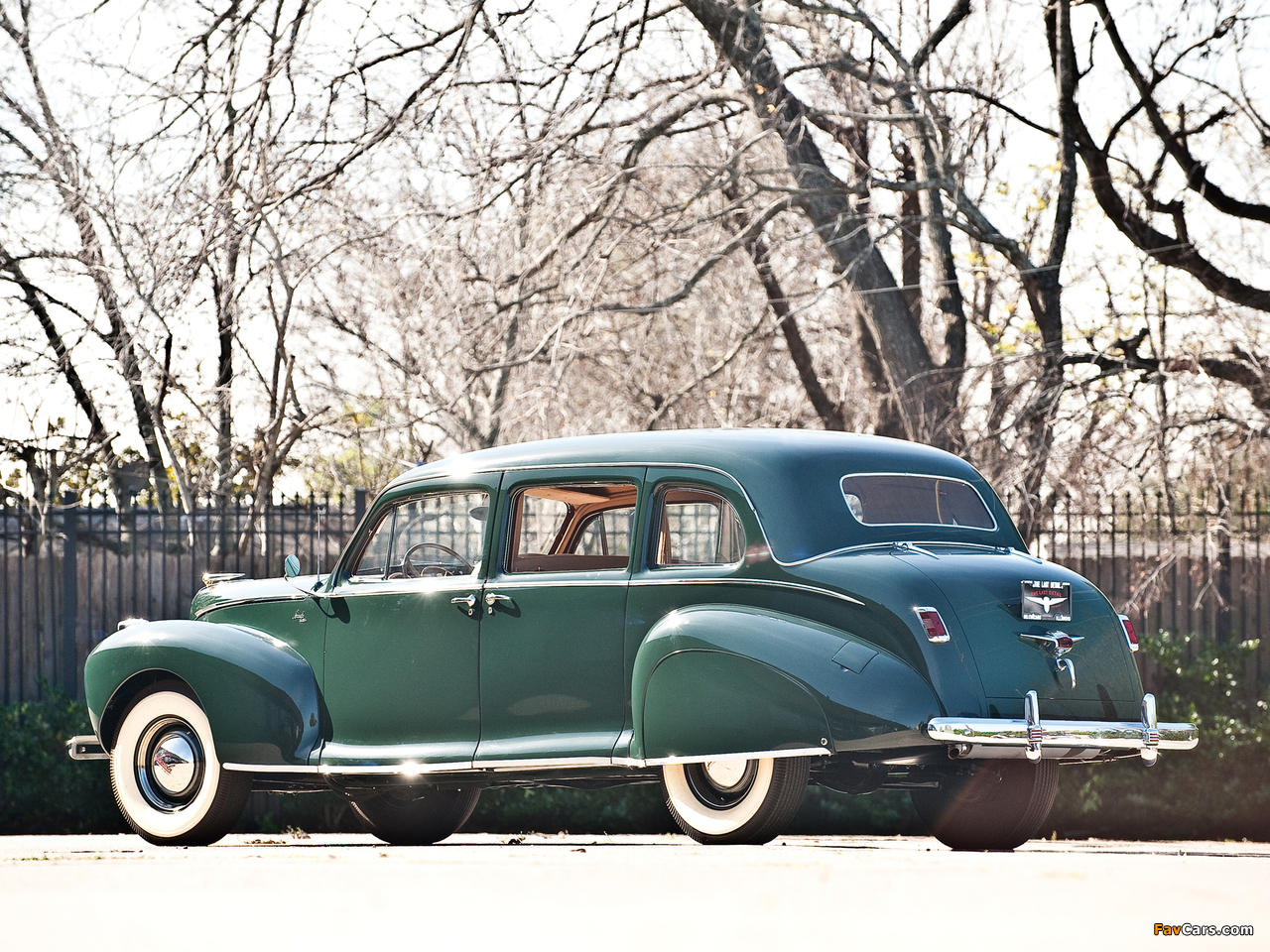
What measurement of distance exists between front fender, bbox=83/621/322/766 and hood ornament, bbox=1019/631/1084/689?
3.05 meters

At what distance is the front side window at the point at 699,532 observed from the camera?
5.64m

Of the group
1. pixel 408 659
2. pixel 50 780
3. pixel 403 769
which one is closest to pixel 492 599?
pixel 408 659

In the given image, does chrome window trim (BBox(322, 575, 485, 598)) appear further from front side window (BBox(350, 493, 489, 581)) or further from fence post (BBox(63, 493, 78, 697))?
fence post (BBox(63, 493, 78, 697))

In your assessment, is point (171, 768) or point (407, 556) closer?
point (171, 768)

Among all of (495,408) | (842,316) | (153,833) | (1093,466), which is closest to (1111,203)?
(1093,466)

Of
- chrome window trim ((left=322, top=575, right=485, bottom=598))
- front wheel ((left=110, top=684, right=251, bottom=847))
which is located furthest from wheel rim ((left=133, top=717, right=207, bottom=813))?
chrome window trim ((left=322, top=575, right=485, bottom=598))

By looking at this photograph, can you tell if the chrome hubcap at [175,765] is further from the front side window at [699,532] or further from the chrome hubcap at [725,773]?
the chrome hubcap at [725,773]

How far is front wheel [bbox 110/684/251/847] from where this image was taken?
6.45m

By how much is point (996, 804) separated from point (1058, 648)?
104cm

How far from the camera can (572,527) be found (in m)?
7.09

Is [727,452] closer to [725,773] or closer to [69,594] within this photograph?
[725,773]

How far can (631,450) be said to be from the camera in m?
5.92

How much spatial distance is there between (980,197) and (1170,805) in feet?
18.6

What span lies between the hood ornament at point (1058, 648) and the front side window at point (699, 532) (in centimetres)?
112
